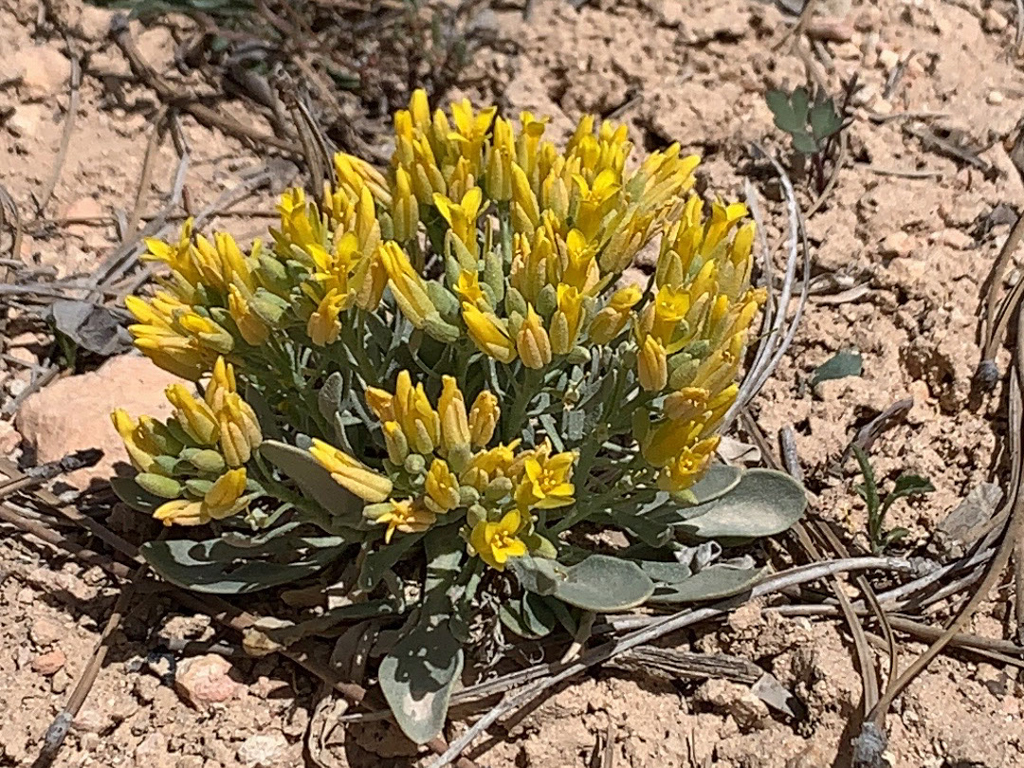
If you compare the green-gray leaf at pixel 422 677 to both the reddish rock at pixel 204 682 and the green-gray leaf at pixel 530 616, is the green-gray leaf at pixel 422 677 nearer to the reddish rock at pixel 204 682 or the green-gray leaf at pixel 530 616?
the green-gray leaf at pixel 530 616

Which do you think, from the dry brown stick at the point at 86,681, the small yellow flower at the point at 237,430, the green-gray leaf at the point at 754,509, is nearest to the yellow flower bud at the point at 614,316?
the green-gray leaf at the point at 754,509

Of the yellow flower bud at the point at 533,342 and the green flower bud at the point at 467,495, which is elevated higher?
the yellow flower bud at the point at 533,342

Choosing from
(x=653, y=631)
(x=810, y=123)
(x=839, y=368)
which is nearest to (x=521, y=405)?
(x=653, y=631)

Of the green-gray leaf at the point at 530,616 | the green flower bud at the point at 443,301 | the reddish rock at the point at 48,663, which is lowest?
the reddish rock at the point at 48,663

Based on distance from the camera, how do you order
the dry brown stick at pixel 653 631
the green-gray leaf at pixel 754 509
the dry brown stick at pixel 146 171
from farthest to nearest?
the dry brown stick at pixel 146 171
the green-gray leaf at pixel 754 509
the dry brown stick at pixel 653 631

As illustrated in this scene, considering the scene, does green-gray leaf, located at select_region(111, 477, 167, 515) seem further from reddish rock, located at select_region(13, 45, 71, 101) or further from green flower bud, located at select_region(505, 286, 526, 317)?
reddish rock, located at select_region(13, 45, 71, 101)
